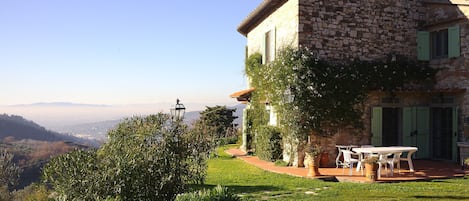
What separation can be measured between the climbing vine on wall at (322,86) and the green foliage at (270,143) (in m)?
0.67

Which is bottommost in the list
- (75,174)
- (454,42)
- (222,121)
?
(75,174)

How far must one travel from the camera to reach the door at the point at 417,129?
1442 cm

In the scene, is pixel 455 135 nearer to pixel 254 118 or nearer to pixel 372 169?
pixel 372 169

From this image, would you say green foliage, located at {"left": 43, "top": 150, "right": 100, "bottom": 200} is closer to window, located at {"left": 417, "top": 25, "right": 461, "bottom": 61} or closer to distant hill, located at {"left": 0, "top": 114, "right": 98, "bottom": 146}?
window, located at {"left": 417, "top": 25, "right": 461, "bottom": 61}

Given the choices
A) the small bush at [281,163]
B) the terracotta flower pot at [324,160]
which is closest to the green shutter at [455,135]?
the terracotta flower pot at [324,160]

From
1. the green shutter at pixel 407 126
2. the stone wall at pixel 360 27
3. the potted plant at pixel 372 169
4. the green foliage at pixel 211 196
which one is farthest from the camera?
the green shutter at pixel 407 126

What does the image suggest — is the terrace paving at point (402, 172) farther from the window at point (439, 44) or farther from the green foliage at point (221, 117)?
the green foliage at point (221, 117)

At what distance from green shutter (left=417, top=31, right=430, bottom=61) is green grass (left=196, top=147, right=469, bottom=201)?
5131 millimetres

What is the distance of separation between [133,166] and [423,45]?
11635 millimetres

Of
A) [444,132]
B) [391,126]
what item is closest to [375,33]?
[391,126]

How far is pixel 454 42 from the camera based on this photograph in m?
13.6

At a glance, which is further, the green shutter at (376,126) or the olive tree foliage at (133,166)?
the green shutter at (376,126)

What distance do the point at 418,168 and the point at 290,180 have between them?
4350 mm

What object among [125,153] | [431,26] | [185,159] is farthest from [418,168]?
[125,153]
